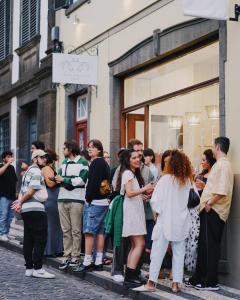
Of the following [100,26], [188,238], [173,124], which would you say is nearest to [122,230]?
[188,238]

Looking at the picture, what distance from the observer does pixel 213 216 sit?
920 cm

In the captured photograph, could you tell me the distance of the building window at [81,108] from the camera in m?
15.7

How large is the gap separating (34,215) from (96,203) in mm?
925

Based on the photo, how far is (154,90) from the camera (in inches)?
500

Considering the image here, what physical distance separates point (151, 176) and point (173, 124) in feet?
7.22

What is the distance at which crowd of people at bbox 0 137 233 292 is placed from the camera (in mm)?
8773

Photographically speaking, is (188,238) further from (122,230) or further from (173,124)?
(173,124)

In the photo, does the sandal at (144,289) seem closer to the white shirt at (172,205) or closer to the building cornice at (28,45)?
the white shirt at (172,205)

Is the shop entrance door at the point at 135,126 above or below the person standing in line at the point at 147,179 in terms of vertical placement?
above

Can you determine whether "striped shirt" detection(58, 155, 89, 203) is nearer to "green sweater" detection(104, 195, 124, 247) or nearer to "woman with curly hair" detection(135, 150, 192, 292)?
"green sweater" detection(104, 195, 124, 247)

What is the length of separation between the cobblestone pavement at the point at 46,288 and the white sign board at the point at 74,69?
13.9 feet

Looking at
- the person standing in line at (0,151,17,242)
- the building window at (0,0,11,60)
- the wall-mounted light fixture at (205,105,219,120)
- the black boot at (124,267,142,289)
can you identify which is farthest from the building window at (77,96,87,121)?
the black boot at (124,267,142,289)

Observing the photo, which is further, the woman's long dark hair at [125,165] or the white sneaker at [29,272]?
the white sneaker at [29,272]

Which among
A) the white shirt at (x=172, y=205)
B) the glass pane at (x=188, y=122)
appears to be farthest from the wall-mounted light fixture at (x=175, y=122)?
the white shirt at (x=172, y=205)
